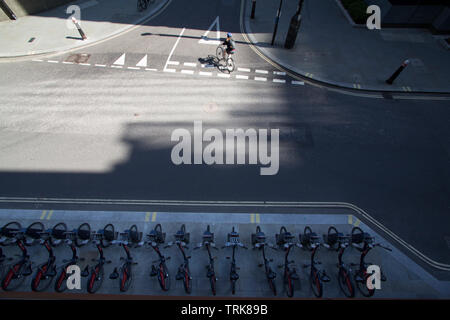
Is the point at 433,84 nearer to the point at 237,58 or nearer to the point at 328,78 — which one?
the point at 328,78

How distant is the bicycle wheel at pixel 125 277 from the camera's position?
712 cm

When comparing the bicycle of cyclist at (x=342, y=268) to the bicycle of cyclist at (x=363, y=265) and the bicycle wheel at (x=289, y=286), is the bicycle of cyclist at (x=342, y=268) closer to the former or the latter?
the bicycle of cyclist at (x=363, y=265)

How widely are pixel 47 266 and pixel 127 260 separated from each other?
246 centimetres

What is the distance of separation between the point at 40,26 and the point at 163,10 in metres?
8.22

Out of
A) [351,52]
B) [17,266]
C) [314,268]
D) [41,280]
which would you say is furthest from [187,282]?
[351,52]

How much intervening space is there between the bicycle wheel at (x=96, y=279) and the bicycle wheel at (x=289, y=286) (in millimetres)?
5940

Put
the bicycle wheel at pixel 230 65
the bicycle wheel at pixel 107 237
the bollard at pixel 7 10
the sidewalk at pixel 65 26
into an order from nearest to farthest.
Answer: the bicycle wheel at pixel 107 237 < the bicycle wheel at pixel 230 65 < the sidewalk at pixel 65 26 < the bollard at pixel 7 10

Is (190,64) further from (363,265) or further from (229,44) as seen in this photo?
(363,265)

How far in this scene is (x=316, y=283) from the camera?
735 cm

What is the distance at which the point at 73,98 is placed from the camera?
1173cm

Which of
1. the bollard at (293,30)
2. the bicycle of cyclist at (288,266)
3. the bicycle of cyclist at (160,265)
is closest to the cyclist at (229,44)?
the bollard at (293,30)

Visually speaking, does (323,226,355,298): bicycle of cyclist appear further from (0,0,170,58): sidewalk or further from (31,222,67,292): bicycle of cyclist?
(0,0,170,58): sidewalk

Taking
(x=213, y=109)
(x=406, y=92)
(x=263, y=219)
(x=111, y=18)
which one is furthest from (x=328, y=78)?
(x=111, y=18)

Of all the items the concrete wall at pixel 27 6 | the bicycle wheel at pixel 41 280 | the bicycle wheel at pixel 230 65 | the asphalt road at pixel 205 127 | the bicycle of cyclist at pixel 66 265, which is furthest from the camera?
the concrete wall at pixel 27 6
